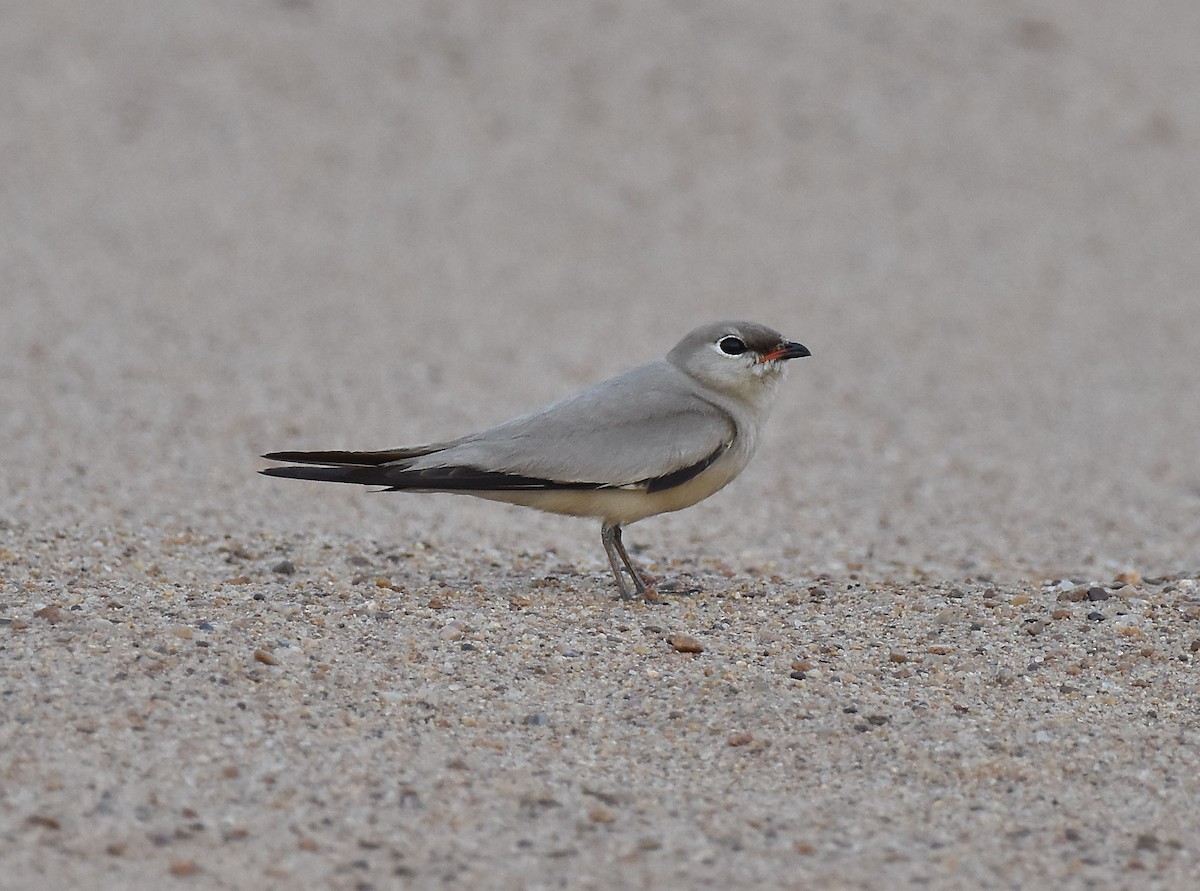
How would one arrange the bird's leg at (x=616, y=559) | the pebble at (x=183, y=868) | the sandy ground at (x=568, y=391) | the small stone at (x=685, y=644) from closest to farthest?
the pebble at (x=183, y=868) < the sandy ground at (x=568, y=391) < the small stone at (x=685, y=644) < the bird's leg at (x=616, y=559)

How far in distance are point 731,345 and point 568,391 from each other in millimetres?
5004

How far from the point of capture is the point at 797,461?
1032 cm

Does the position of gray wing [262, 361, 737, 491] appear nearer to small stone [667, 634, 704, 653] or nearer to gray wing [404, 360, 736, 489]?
gray wing [404, 360, 736, 489]

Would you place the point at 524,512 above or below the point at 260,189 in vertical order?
below

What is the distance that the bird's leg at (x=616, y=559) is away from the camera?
6.12 m

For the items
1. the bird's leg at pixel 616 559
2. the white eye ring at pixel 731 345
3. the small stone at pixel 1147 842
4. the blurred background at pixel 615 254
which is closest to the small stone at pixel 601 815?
the small stone at pixel 1147 842

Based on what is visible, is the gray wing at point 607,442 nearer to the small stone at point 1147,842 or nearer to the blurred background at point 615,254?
the blurred background at point 615,254

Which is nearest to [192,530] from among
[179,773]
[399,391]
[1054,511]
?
[179,773]

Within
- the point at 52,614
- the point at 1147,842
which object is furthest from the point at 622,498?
the point at 1147,842

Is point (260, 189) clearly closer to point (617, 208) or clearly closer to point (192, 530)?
point (617, 208)

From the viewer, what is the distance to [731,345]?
6312 mm

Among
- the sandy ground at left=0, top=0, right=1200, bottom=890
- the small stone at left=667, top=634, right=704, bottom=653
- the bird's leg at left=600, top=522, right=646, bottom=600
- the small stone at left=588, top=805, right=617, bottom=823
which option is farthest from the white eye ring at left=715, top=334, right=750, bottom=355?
the small stone at left=588, top=805, right=617, bottom=823

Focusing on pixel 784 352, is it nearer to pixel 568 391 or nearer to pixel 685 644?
pixel 685 644

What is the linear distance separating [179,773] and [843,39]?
570 inches
